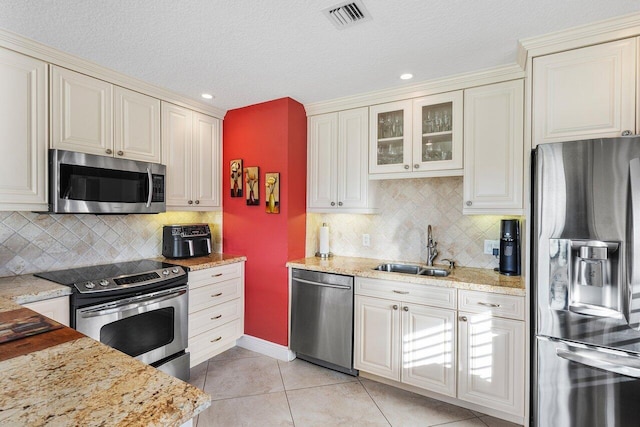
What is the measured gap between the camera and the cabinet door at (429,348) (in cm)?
226

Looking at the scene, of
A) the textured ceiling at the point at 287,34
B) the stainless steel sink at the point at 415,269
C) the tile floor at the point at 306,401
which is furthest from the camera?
the stainless steel sink at the point at 415,269

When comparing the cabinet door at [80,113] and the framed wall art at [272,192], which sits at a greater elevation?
the cabinet door at [80,113]

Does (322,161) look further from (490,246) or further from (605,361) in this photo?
(605,361)

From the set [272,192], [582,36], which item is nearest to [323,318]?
[272,192]

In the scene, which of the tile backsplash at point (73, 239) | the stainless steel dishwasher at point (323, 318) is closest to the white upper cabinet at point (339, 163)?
the stainless steel dishwasher at point (323, 318)

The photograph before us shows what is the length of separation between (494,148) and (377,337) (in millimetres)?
1717

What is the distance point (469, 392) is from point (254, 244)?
7.22 feet

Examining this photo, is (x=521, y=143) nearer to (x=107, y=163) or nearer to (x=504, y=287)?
(x=504, y=287)

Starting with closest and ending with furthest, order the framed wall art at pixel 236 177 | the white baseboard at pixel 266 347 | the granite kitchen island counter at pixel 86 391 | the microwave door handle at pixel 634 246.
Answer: the granite kitchen island counter at pixel 86 391
the microwave door handle at pixel 634 246
the white baseboard at pixel 266 347
the framed wall art at pixel 236 177

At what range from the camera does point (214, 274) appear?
9.56 ft

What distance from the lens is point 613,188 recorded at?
1611mm

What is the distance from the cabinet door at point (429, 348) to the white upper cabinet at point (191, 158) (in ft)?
7.23

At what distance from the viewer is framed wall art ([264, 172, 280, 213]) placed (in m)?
3.01

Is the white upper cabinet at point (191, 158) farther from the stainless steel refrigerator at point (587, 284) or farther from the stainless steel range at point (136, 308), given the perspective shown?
the stainless steel refrigerator at point (587, 284)
